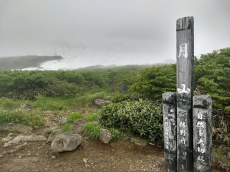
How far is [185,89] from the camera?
3295mm

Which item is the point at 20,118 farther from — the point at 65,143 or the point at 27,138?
the point at 65,143

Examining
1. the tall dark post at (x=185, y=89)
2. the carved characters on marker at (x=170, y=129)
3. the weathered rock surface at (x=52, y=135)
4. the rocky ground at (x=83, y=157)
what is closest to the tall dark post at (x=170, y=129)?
the carved characters on marker at (x=170, y=129)

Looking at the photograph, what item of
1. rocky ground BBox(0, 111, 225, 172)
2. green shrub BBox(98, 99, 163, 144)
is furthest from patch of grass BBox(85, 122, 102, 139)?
green shrub BBox(98, 99, 163, 144)

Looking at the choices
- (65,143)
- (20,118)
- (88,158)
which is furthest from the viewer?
(20,118)

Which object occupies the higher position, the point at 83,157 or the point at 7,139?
the point at 7,139

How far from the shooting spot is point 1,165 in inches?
189

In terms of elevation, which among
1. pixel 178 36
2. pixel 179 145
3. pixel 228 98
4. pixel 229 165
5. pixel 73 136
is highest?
pixel 178 36

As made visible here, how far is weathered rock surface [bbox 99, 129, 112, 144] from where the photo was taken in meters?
5.43

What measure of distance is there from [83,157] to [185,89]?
10.2 ft

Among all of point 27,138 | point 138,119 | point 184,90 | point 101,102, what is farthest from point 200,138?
point 101,102

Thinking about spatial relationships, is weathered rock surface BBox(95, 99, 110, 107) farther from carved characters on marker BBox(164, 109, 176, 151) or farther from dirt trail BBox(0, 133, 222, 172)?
carved characters on marker BBox(164, 109, 176, 151)

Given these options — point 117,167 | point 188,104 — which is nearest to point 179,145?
point 188,104

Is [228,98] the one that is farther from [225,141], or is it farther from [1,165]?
[1,165]

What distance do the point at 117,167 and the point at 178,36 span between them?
3.14m
